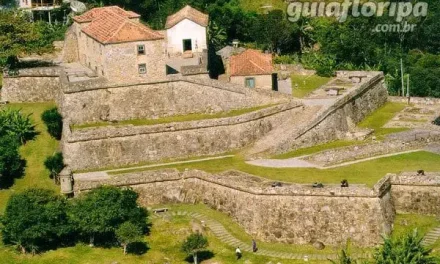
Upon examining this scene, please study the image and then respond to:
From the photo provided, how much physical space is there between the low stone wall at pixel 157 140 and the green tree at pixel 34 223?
7620 mm

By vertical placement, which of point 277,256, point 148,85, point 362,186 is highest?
point 148,85

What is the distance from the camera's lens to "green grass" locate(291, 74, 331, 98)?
72062 mm

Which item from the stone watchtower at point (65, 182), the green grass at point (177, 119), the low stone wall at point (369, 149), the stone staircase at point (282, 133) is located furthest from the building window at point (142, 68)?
the low stone wall at point (369, 149)

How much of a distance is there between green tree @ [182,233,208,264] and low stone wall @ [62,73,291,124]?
17727 mm

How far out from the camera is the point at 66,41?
7469cm

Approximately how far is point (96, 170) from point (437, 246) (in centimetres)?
2430

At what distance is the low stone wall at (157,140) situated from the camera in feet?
196

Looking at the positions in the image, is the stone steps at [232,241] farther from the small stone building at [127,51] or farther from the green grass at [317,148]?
the small stone building at [127,51]

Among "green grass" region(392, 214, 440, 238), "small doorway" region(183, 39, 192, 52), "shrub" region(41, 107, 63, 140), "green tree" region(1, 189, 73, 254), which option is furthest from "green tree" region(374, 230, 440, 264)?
"small doorway" region(183, 39, 192, 52)

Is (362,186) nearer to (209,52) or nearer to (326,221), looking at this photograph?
(326,221)

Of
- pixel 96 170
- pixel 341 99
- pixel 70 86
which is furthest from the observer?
pixel 341 99

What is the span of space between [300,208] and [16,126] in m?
23.8

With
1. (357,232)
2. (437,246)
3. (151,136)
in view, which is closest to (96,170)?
(151,136)

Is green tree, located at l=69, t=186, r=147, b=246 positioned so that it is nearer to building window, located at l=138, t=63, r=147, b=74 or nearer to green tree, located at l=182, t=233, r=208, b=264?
green tree, located at l=182, t=233, r=208, b=264
